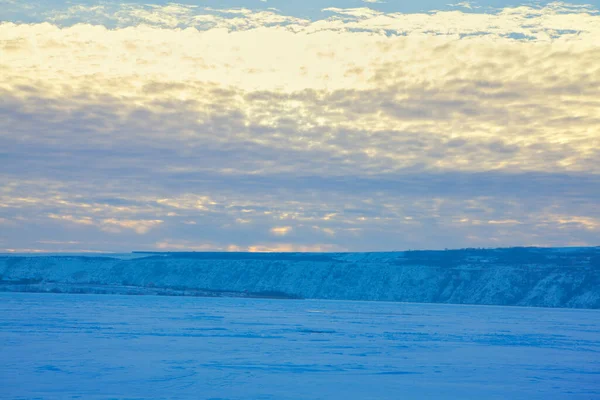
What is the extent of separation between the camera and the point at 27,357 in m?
30.4

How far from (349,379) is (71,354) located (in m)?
11.4

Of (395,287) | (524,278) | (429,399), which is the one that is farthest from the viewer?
(395,287)

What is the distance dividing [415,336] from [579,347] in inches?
366

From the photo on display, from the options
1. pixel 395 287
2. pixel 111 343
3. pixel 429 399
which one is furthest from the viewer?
pixel 395 287

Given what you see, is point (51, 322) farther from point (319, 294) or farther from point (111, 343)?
point (319, 294)

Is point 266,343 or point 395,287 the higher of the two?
point 395,287

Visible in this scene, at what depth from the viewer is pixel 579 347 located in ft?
140

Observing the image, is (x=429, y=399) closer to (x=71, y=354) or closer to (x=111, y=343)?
(x=71, y=354)

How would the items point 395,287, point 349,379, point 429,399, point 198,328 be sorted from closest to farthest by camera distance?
point 429,399, point 349,379, point 198,328, point 395,287

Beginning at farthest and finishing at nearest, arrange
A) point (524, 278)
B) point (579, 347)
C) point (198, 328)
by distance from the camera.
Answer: point (524, 278), point (198, 328), point (579, 347)

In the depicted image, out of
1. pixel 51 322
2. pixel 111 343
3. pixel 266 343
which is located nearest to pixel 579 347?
pixel 266 343

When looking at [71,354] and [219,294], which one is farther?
[219,294]

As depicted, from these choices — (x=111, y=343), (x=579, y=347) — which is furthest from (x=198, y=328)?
(x=579, y=347)

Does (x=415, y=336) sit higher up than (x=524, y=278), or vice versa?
(x=524, y=278)
